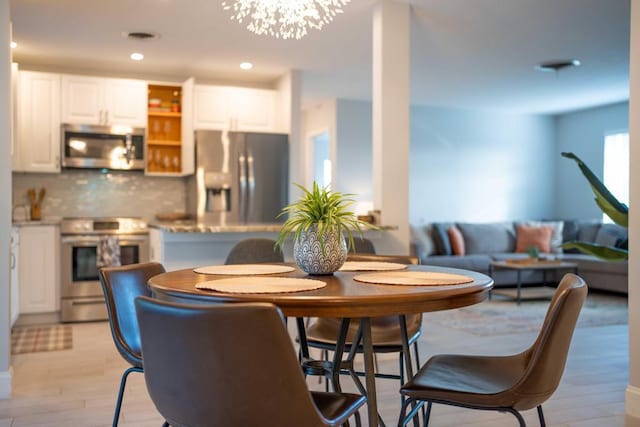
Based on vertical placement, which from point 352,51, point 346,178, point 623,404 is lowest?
point 623,404

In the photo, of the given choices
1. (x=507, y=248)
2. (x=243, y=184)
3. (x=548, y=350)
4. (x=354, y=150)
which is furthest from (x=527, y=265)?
(x=548, y=350)

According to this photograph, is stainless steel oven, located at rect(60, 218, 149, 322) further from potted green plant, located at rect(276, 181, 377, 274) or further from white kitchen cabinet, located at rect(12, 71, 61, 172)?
potted green plant, located at rect(276, 181, 377, 274)

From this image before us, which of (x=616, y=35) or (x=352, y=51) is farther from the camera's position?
(x=352, y=51)

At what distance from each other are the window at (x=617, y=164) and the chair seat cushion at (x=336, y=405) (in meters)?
7.76

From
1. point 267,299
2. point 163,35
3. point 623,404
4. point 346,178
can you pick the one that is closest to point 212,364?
point 267,299

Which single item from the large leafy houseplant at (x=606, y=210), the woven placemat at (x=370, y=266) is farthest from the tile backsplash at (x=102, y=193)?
the large leafy houseplant at (x=606, y=210)

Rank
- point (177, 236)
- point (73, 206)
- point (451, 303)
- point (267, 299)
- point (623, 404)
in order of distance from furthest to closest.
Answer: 1. point (73, 206)
2. point (177, 236)
3. point (623, 404)
4. point (451, 303)
5. point (267, 299)

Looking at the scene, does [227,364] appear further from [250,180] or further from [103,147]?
[103,147]

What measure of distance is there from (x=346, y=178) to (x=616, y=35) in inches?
153

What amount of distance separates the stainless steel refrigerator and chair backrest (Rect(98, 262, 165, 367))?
3750 millimetres

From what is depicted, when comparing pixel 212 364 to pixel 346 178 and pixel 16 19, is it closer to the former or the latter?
pixel 16 19

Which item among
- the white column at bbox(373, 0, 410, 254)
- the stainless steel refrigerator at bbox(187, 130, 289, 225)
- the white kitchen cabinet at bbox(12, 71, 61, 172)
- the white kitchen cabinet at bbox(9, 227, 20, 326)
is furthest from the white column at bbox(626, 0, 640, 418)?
the white kitchen cabinet at bbox(12, 71, 61, 172)

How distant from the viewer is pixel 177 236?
13.4 ft

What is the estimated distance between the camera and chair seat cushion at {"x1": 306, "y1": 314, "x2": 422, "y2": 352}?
2.66 metres
